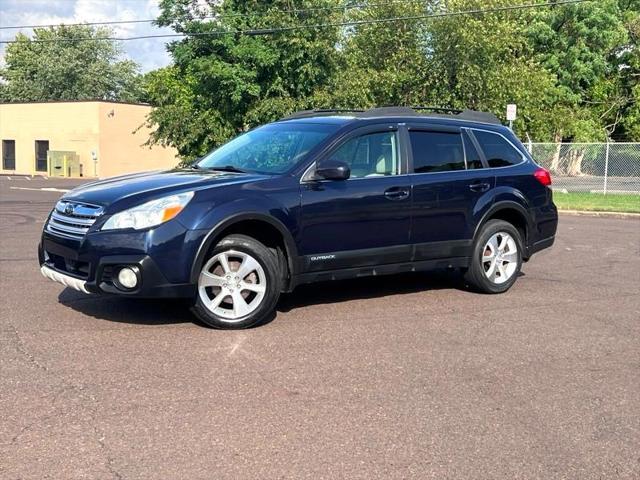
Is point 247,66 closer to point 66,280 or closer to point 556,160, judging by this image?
point 556,160

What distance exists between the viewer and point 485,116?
27.4 ft

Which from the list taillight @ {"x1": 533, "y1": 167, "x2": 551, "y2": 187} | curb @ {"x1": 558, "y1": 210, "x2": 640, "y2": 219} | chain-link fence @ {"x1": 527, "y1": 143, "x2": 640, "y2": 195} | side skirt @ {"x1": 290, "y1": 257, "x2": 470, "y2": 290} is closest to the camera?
side skirt @ {"x1": 290, "y1": 257, "x2": 470, "y2": 290}

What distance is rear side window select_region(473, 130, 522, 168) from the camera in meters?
7.96

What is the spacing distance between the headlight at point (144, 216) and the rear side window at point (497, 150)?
12.0 ft

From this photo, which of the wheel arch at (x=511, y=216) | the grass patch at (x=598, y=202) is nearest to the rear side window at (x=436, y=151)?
the wheel arch at (x=511, y=216)

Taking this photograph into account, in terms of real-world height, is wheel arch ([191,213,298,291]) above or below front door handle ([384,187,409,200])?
below

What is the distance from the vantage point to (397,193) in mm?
6980

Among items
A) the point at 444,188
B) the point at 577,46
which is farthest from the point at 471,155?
the point at 577,46

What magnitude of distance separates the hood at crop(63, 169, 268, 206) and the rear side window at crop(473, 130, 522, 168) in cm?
279

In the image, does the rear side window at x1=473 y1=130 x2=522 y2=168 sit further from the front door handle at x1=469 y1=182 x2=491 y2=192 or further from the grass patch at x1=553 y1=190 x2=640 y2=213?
the grass patch at x1=553 y1=190 x2=640 y2=213

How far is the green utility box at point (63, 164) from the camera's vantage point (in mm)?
44094

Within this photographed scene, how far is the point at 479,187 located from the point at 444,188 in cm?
53

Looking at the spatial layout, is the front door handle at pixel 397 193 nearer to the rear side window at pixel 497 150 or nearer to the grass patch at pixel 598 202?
the rear side window at pixel 497 150

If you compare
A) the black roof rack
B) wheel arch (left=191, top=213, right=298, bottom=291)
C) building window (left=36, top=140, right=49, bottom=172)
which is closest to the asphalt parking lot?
wheel arch (left=191, top=213, right=298, bottom=291)
